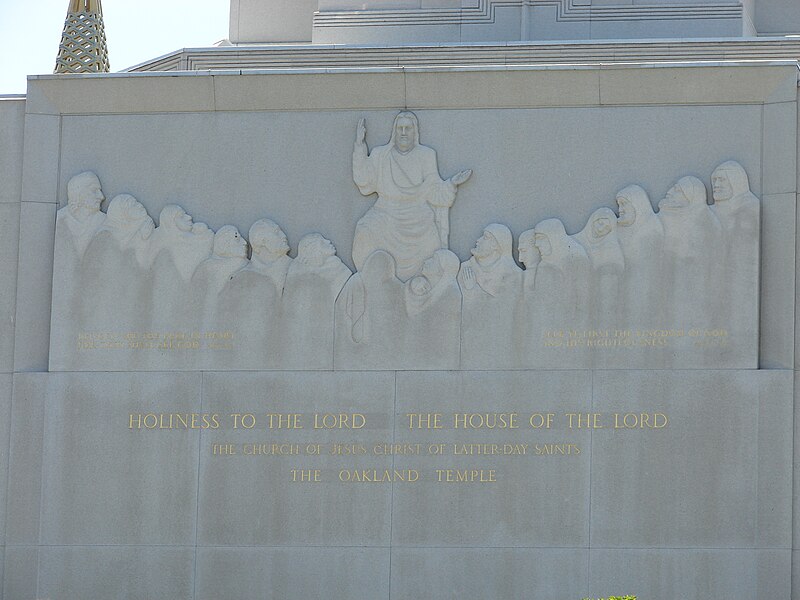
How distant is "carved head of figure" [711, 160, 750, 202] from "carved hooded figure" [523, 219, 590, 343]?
1580 mm

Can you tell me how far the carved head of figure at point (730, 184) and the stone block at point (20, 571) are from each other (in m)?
8.39

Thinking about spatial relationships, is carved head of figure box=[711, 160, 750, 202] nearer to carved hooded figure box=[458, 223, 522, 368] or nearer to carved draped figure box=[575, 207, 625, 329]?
carved draped figure box=[575, 207, 625, 329]

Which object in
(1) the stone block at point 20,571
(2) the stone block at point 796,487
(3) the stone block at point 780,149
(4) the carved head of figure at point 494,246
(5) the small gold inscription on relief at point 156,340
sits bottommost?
(1) the stone block at point 20,571

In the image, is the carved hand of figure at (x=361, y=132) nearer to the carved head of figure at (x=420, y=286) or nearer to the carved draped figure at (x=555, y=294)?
the carved head of figure at (x=420, y=286)

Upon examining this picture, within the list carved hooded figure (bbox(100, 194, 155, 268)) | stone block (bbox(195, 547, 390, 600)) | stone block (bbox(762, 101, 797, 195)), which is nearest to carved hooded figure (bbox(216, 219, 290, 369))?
carved hooded figure (bbox(100, 194, 155, 268))

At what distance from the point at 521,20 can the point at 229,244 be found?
229 inches

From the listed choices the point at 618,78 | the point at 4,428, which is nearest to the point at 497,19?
the point at 618,78

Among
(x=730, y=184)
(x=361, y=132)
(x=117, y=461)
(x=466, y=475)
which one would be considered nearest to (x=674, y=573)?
(x=466, y=475)

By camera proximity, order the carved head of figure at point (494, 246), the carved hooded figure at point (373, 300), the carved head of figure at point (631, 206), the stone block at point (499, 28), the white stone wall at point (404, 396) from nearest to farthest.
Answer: the white stone wall at point (404, 396)
the carved head of figure at point (631, 206)
the carved head of figure at point (494, 246)
the carved hooded figure at point (373, 300)
the stone block at point (499, 28)

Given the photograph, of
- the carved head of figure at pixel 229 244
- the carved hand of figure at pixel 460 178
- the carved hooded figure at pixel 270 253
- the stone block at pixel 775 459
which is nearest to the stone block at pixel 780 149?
the stone block at pixel 775 459

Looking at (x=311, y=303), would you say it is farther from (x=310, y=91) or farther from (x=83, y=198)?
(x=83, y=198)

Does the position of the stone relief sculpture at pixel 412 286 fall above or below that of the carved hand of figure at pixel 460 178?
below

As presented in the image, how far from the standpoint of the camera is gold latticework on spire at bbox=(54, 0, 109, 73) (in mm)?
22484

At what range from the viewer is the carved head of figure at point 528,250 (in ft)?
68.2
